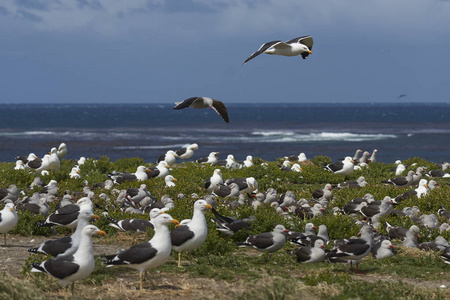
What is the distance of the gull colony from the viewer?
33.4 ft

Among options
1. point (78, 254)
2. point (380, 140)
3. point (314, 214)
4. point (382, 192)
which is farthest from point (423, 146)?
point (78, 254)

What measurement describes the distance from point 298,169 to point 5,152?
37.8 metres

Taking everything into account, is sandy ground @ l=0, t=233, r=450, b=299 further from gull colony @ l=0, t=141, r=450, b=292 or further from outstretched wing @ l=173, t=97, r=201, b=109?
outstretched wing @ l=173, t=97, r=201, b=109

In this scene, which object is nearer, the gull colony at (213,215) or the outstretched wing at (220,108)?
the gull colony at (213,215)

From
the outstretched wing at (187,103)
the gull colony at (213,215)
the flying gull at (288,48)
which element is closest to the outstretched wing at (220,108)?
the outstretched wing at (187,103)

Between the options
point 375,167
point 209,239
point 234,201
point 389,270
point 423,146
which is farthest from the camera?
point 423,146

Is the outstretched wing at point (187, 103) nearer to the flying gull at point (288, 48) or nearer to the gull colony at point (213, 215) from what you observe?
the gull colony at point (213, 215)

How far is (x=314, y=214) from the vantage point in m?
17.0

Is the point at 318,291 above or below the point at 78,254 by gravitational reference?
below

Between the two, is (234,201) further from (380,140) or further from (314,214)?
(380,140)

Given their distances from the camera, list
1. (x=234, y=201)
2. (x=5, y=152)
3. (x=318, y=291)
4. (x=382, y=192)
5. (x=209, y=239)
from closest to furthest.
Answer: (x=318, y=291), (x=209, y=239), (x=234, y=201), (x=382, y=192), (x=5, y=152)

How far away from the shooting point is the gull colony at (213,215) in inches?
401

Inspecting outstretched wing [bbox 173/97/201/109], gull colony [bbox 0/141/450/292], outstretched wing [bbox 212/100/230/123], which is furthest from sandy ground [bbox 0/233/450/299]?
outstretched wing [bbox 212/100/230/123]

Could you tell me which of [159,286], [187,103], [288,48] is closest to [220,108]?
[187,103]
